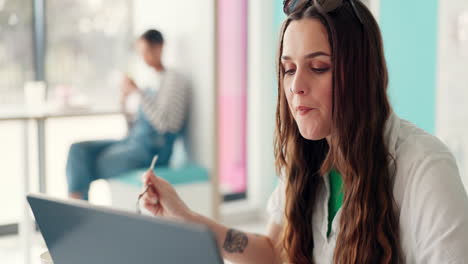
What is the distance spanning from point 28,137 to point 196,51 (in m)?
1.02

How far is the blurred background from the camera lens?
8.25 feet

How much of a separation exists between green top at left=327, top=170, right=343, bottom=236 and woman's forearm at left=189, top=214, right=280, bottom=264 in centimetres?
17

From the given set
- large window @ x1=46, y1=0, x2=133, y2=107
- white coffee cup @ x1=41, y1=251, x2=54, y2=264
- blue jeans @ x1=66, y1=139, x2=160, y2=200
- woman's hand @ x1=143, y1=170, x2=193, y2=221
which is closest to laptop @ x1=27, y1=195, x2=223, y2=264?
white coffee cup @ x1=41, y1=251, x2=54, y2=264

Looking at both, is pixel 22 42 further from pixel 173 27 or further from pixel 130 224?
pixel 130 224

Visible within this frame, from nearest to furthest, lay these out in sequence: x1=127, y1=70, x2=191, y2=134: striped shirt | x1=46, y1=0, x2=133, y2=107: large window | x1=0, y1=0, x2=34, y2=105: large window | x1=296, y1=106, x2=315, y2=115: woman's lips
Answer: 1. x1=296, y1=106, x2=315, y2=115: woman's lips
2. x1=127, y1=70, x2=191, y2=134: striped shirt
3. x1=0, y1=0, x2=34, y2=105: large window
4. x1=46, y1=0, x2=133, y2=107: large window

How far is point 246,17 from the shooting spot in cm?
385

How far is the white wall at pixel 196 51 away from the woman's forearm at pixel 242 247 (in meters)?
1.95

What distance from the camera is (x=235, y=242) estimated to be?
53.7 inches

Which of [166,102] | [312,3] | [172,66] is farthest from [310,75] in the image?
[172,66]

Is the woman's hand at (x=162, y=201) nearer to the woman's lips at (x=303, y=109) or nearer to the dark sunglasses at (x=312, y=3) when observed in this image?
the woman's lips at (x=303, y=109)

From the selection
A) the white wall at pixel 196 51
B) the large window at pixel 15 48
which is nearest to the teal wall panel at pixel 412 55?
the white wall at pixel 196 51

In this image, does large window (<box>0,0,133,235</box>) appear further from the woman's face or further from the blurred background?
the woman's face

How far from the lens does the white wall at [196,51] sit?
328cm

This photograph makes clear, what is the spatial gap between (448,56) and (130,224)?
1960 mm
